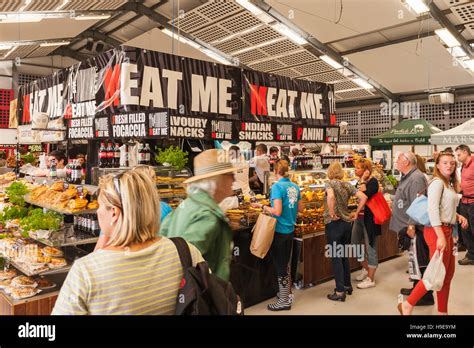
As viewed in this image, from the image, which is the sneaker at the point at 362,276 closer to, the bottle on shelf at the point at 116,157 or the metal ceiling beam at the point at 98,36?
the bottle on shelf at the point at 116,157

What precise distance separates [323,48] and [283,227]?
7181mm

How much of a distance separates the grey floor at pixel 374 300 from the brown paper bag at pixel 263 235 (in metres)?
0.70

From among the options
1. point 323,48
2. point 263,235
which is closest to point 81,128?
point 263,235

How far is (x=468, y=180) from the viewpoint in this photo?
641 cm

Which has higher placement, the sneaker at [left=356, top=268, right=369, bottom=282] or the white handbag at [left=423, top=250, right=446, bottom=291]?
the white handbag at [left=423, top=250, right=446, bottom=291]

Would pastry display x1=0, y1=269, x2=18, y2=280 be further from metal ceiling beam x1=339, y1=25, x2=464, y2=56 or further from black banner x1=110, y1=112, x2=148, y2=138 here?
metal ceiling beam x1=339, y1=25, x2=464, y2=56

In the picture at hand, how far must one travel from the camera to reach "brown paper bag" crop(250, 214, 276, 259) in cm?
434

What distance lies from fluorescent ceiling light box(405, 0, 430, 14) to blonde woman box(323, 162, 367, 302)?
443 cm

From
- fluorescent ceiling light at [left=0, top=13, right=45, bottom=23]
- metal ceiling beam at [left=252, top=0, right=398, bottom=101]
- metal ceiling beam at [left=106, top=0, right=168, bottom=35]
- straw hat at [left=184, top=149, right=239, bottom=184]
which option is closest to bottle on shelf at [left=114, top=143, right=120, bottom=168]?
straw hat at [left=184, top=149, right=239, bottom=184]

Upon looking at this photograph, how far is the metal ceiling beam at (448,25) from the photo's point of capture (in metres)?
7.65

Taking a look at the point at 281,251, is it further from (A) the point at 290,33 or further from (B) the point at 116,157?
(A) the point at 290,33

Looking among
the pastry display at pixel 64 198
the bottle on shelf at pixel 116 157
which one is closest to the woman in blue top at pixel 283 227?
the bottle on shelf at pixel 116 157

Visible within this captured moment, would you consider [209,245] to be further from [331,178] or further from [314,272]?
[314,272]

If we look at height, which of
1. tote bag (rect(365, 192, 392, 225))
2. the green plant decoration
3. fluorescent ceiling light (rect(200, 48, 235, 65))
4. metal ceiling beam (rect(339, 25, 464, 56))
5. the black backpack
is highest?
fluorescent ceiling light (rect(200, 48, 235, 65))
